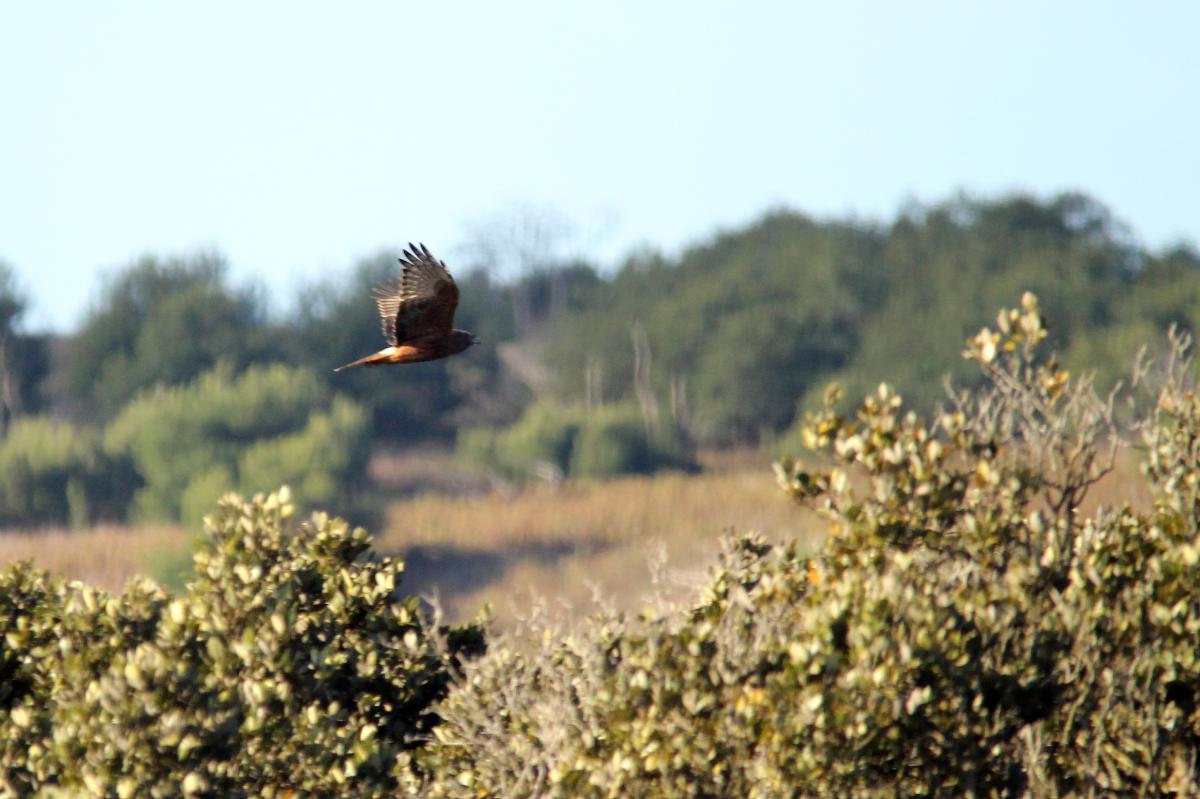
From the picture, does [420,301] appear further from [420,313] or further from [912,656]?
[912,656]

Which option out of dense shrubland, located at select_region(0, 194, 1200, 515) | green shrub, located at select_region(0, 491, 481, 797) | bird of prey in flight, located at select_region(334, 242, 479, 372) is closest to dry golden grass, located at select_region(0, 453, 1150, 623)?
dense shrubland, located at select_region(0, 194, 1200, 515)

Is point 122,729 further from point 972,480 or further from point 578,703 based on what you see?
point 972,480

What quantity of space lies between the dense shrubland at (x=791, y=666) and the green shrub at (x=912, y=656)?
0.02m

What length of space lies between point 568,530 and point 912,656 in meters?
57.7

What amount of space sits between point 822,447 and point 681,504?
184 feet

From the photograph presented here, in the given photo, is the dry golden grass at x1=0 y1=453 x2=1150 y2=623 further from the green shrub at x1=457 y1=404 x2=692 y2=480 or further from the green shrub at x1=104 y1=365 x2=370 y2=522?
the green shrub at x1=104 y1=365 x2=370 y2=522

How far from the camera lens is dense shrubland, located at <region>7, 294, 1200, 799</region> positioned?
28.8 feet

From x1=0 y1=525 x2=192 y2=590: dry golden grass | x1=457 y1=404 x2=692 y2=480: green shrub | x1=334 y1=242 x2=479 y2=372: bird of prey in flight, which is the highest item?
x1=334 y1=242 x2=479 y2=372: bird of prey in flight

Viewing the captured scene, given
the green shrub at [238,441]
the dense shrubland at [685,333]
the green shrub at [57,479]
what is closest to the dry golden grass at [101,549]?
the green shrub at [57,479]

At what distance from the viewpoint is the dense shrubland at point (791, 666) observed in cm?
878

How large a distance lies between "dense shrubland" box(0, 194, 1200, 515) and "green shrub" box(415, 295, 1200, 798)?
68736 mm

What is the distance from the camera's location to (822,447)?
10938mm

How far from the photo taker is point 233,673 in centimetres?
1010

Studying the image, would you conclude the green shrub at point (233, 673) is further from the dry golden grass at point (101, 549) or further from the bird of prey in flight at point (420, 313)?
the dry golden grass at point (101, 549)
